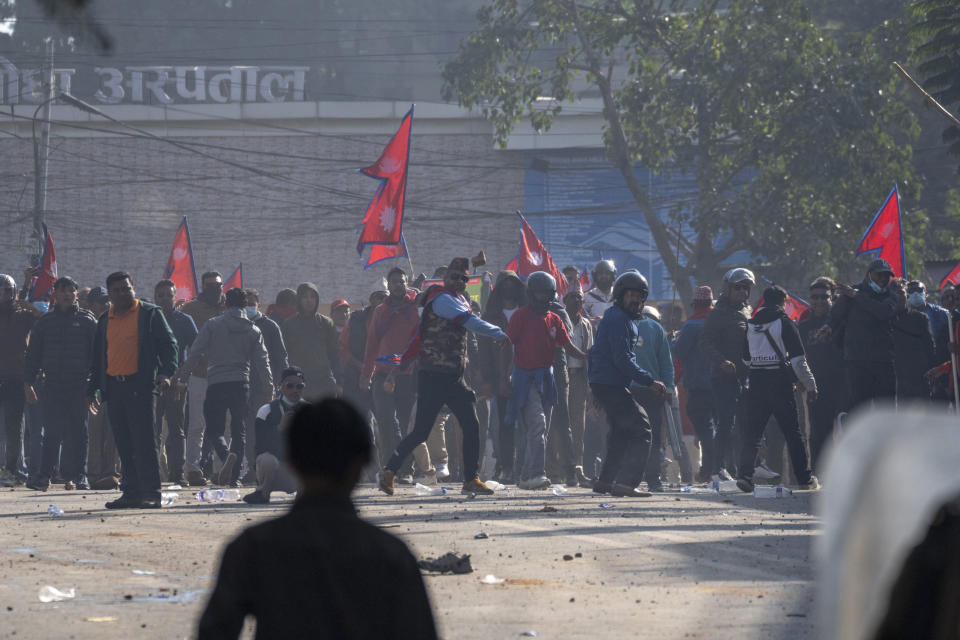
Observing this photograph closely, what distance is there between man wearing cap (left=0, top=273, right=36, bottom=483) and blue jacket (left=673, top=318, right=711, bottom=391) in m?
6.16

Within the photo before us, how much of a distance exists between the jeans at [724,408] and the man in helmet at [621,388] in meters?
2.12

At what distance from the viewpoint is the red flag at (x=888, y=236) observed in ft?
59.4

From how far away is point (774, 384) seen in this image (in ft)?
40.8

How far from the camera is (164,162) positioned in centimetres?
4556

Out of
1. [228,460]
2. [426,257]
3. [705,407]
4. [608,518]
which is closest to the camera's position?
[608,518]

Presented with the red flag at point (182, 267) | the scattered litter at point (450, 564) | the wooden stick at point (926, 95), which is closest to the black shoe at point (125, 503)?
the scattered litter at point (450, 564)

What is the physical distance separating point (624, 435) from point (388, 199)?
24.6 feet

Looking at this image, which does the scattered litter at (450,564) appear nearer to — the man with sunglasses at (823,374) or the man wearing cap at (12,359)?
the man with sunglasses at (823,374)

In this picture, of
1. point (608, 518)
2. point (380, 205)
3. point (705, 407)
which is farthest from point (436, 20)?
point (608, 518)

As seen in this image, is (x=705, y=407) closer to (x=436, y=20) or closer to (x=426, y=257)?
(x=426, y=257)

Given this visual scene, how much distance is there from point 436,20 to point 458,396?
179ft

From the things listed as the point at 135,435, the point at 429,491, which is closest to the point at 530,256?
the point at 429,491

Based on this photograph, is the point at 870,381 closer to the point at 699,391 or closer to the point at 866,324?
the point at 866,324

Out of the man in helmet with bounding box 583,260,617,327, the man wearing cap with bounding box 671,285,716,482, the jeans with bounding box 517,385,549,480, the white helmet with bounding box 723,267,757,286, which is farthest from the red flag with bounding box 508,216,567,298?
the jeans with bounding box 517,385,549,480
